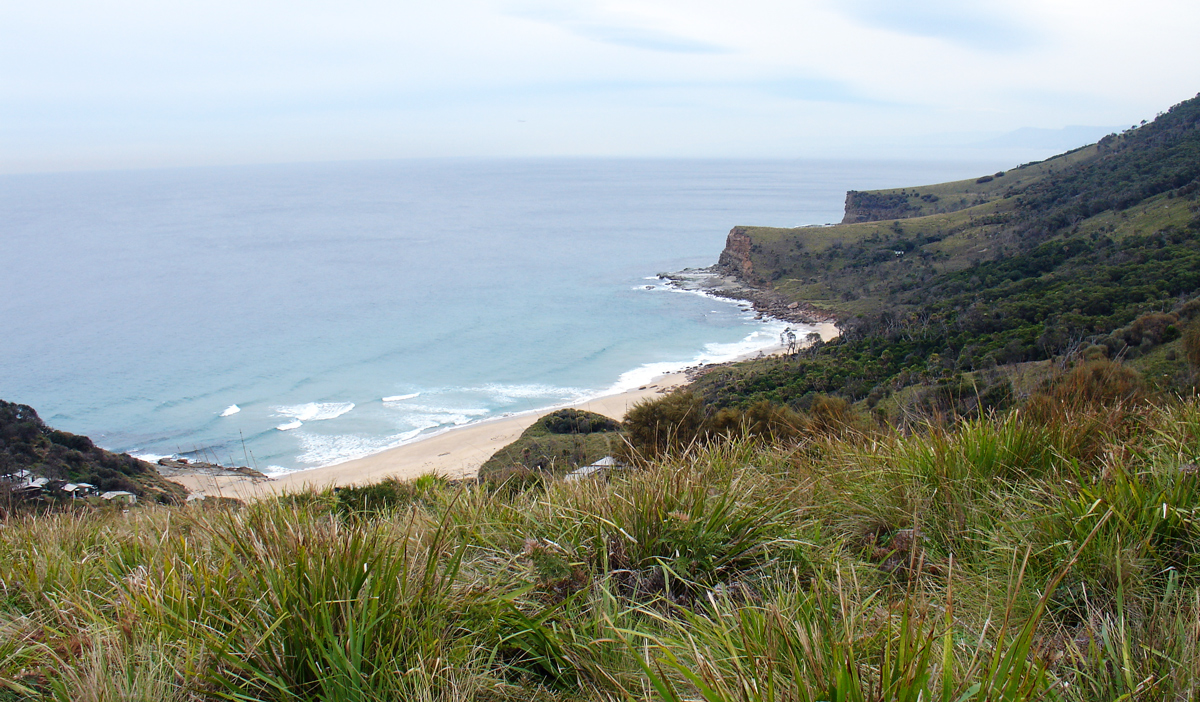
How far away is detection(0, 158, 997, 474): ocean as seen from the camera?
39938 millimetres

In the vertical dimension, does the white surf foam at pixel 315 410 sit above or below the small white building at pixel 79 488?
below

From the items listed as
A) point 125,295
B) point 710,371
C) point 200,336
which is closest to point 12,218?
point 125,295

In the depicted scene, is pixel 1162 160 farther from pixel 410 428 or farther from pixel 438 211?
pixel 438 211

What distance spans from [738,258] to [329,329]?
4422cm

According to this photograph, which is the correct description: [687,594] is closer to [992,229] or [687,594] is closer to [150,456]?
[150,456]

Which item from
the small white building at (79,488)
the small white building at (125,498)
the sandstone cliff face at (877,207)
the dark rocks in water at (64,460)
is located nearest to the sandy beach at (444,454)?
the dark rocks in water at (64,460)

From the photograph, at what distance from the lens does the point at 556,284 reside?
7669 centimetres

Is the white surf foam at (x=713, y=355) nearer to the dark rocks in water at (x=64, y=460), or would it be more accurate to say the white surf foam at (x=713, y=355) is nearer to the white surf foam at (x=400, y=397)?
the white surf foam at (x=400, y=397)

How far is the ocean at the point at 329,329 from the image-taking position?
3994 cm

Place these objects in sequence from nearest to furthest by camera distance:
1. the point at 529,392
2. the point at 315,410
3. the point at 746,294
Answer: the point at 315,410 < the point at 529,392 < the point at 746,294

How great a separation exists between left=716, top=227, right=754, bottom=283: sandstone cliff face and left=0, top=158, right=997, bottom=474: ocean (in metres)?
7.18

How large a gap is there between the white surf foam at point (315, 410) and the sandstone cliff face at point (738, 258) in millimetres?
46324

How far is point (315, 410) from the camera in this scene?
41031 mm

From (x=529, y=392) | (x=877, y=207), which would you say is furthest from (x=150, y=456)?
(x=877, y=207)
